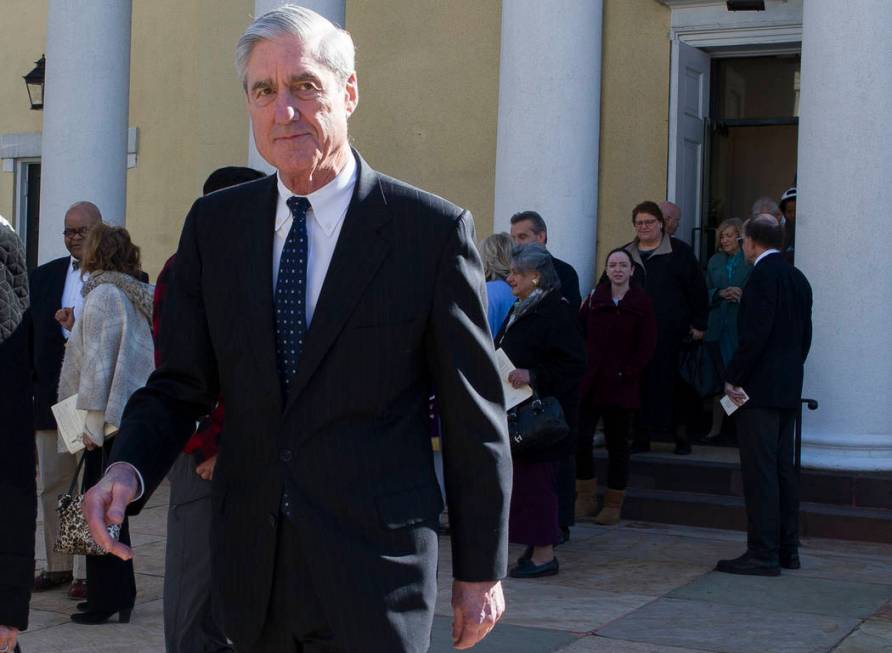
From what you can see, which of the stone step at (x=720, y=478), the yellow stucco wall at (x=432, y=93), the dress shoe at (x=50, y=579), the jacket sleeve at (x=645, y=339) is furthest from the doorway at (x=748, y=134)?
the dress shoe at (x=50, y=579)

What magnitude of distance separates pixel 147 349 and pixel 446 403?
12.6 ft

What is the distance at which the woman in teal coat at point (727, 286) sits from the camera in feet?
32.6

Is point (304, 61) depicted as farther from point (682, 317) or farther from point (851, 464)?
point (682, 317)

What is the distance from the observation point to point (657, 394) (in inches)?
384

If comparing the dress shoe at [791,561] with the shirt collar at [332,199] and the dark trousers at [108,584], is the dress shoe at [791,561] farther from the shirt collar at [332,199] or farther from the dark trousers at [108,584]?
the shirt collar at [332,199]

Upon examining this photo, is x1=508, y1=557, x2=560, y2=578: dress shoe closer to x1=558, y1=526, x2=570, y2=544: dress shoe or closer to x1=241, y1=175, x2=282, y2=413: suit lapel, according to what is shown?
x1=558, y1=526, x2=570, y2=544: dress shoe

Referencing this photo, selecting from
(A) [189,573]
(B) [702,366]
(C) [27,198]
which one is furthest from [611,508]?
(C) [27,198]

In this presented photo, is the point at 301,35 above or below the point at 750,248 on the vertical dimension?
above

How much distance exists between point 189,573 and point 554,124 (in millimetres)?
5704

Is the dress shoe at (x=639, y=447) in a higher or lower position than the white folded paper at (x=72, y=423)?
lower

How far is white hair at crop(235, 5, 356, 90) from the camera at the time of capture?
2629mm

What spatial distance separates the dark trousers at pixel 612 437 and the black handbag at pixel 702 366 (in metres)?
1.25

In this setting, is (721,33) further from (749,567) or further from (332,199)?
(332,199)

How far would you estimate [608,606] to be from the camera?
6645mm
